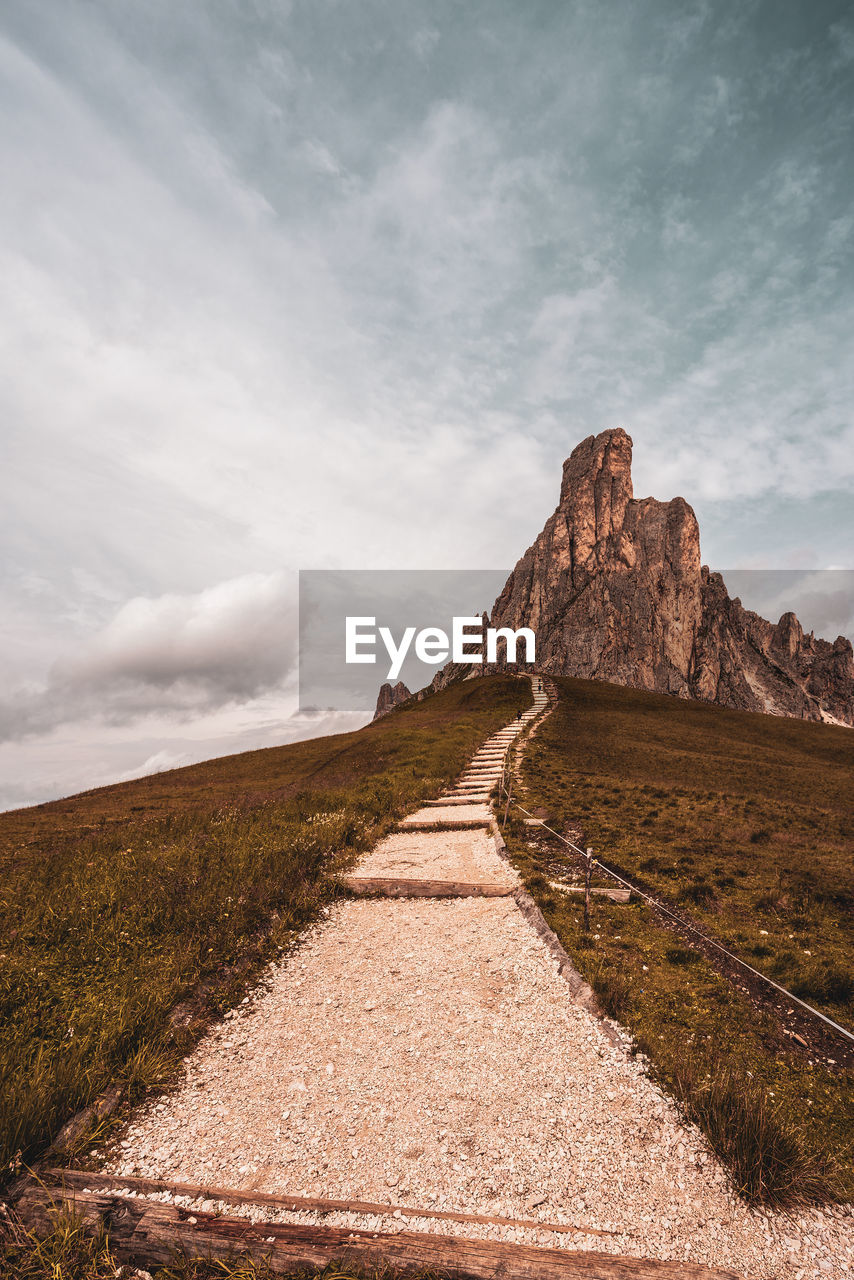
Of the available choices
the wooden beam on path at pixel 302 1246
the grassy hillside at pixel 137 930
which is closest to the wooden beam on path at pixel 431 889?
the grassy hillside at pixel 137 930

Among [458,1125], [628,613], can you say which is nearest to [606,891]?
[458,1125]

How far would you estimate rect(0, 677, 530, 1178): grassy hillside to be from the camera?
5.87 m

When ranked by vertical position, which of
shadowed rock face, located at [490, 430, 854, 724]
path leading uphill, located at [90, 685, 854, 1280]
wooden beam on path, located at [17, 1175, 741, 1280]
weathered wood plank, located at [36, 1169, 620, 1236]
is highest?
shadowed rock face, located at [490, 430, 854, 724]

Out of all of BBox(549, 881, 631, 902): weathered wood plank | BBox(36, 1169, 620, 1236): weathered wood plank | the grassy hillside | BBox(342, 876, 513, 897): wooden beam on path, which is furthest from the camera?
BBox(342, 876, 513, 897): wooden beam on path

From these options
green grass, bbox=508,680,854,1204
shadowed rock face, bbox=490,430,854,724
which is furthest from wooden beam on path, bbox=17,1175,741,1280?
shadowed rock face, bbox=490,430,854,724

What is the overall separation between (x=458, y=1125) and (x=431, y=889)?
7107mm

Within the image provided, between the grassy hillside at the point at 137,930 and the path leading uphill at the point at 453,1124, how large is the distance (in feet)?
2.53

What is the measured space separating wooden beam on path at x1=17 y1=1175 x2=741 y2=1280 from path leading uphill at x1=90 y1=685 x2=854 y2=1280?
22 centimetres

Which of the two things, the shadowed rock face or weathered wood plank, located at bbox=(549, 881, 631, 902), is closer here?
weathered wood plank, located at bbox=(549, 881, 631, 902)

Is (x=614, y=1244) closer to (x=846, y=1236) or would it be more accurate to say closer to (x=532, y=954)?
(x=846, y=1236)

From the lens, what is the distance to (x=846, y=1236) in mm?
4340

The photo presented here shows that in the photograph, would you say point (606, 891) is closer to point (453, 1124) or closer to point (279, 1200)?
point (453, 1124)

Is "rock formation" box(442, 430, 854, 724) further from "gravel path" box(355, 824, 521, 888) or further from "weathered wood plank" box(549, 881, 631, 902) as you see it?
"weathered wood plank" box(549, 881, 631, 902)

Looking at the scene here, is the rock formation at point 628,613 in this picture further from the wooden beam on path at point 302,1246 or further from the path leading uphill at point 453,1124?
the wooden beam on path at point 302,1246
